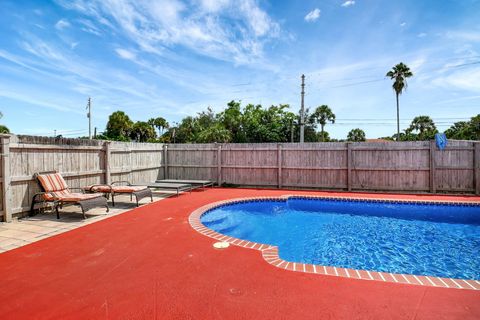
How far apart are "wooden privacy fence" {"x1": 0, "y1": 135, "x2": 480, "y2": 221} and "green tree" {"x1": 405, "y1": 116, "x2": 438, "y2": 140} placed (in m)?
35.8

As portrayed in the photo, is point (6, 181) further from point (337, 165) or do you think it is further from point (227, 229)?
point (337, 165)

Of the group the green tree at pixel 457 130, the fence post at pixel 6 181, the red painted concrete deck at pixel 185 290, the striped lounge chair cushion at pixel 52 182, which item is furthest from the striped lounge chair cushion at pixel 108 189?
the green tree at pixel 457 130

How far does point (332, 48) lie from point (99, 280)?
42.3ft

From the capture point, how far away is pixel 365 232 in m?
6.26

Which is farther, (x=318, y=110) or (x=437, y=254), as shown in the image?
(x=318, y=110)

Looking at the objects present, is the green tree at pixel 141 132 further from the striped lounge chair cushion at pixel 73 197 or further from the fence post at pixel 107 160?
the striped lounge chair cushion at pixel 73 197

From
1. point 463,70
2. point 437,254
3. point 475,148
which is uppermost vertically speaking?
point 463,70

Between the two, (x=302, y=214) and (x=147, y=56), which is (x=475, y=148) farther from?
(x=147, y=56)

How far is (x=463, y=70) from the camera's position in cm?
1488

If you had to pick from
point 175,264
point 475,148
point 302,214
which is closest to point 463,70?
point 475,148

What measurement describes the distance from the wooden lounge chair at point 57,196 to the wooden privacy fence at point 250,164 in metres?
0.24

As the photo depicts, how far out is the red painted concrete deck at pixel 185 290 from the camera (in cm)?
250

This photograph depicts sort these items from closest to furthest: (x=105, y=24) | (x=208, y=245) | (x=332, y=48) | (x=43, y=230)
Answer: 1. (x=208, y=245)
2. (x=43, y=230)
3. (x=105, y=24)
4. (x=332, y=48)

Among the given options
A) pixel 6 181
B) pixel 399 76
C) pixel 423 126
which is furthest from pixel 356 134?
pixel 6 181
